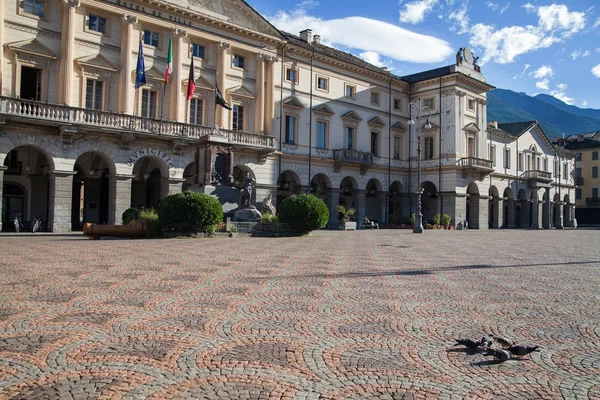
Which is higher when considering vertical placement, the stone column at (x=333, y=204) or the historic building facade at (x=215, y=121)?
the historic building facade at (x=215, y=121)

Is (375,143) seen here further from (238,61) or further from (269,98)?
(238,61)

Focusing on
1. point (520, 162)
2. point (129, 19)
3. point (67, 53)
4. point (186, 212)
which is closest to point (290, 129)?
point (129, 19)

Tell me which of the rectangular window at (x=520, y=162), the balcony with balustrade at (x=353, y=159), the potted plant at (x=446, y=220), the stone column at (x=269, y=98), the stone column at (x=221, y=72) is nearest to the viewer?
the stone column at (x=221, y=72)

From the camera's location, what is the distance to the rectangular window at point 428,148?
162 feet

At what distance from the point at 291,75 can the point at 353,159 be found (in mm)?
8994

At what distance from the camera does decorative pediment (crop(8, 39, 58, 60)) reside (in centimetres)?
2725

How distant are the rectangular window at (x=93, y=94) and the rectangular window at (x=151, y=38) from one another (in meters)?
4.21

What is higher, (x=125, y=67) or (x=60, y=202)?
(x=125, y=67)

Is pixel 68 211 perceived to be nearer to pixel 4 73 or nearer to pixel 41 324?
pixel 4 73

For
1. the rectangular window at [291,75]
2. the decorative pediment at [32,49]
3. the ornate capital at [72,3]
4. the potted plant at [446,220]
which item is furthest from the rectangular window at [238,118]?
the potted plant at [446,220]

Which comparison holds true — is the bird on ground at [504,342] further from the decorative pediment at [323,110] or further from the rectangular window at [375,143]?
the rectangular window at [375,143]

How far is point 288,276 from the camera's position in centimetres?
1067

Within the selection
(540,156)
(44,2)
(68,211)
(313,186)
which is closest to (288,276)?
(68,211)

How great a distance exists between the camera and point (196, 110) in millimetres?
35031
